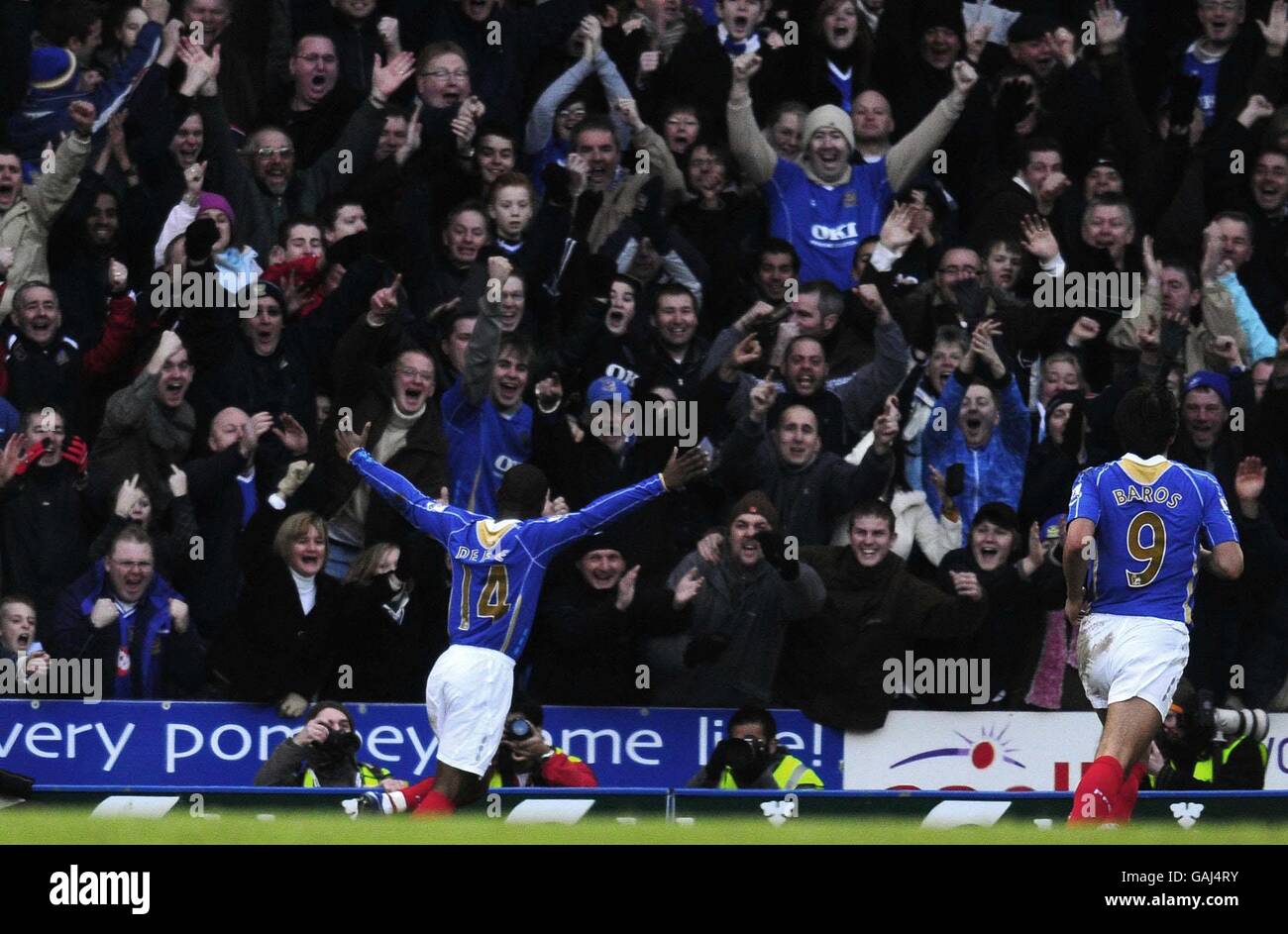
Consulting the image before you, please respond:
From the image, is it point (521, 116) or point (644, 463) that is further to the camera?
point (521, 116)

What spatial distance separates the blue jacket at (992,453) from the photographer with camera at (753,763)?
1.59 meters

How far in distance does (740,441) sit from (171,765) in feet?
9.93

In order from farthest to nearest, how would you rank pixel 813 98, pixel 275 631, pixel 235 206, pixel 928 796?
pixel 813 98
pixel 235 206
pixel 275 631
pixel 928 796

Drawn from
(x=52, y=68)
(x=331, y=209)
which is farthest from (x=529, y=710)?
(x=52, y=68)

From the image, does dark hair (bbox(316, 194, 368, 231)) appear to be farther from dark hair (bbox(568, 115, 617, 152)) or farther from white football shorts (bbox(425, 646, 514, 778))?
white football shorts (bbox(425, 646, 514, 778))

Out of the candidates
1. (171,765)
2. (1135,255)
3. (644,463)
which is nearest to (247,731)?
(171,765)

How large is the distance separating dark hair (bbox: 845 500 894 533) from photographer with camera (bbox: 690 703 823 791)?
1061 mm

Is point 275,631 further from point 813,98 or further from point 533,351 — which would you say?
point 813,98

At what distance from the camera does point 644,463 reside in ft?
36.1

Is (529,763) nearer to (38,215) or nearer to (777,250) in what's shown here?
(777,250)

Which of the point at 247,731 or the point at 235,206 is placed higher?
the point at 235,206

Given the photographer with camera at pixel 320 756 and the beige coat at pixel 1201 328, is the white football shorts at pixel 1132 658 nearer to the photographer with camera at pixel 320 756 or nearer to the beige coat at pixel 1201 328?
the photographer with camera at pixel 320 756

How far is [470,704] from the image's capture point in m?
9.11
